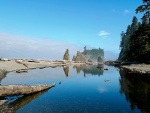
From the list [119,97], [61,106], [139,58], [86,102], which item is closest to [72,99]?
[86,102]

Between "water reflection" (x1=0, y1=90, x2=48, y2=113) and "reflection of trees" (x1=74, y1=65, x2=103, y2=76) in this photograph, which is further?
"reflection of trees" (x1=74, y1=65, x2=103, y2=76)

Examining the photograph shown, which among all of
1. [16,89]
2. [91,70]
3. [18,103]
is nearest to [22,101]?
[18,103]

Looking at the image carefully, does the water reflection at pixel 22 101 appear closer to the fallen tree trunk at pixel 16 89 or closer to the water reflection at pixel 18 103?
the water reflection at pixel 18 103

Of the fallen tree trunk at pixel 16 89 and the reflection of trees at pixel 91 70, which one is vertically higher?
the reflection of trees at pixel 91 70

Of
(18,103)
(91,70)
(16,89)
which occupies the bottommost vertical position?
(18,103)

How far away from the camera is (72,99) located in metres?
26.4

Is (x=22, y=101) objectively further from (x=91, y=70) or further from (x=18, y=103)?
(x=91, y=70)

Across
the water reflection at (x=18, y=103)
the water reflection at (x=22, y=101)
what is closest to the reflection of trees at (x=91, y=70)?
the water reflection at (x=22, y=101)

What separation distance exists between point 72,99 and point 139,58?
5793 centimetres

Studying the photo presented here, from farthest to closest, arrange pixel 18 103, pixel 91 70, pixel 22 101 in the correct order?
pixel 91 70
pixel 22 101
pixel 18 103

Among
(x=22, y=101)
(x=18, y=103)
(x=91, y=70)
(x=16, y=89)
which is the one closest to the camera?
(x=18, y=103)

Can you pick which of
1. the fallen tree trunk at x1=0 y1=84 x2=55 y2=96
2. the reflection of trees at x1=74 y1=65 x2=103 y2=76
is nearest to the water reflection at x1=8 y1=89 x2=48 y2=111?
the fallen tree trunk at x1=0 y1=84 x2=55 y2=96

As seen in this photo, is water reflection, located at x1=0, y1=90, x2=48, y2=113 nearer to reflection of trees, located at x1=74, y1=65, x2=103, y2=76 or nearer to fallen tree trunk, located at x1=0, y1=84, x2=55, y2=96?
fallen tree trunk, located at x1=0, y1=84, x2=55, y2=96

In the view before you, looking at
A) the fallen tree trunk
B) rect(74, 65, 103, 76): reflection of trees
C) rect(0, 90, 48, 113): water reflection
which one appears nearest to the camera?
rect(0, 90, 48, 113): water reflection
